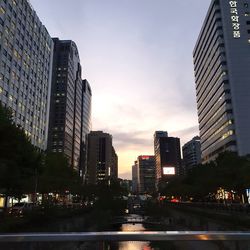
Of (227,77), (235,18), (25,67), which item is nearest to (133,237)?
(25,67)

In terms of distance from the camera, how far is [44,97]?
134 metres

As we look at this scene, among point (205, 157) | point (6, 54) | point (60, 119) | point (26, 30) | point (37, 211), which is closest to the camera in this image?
point (37, 211)

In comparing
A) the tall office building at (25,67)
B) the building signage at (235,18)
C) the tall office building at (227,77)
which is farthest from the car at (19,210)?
the building signage at (235,18)

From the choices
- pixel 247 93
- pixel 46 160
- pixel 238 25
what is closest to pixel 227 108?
pixel 247 93

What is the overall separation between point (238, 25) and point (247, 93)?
30.7m

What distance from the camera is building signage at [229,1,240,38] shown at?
129000mm

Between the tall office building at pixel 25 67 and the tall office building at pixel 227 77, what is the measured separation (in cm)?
7293

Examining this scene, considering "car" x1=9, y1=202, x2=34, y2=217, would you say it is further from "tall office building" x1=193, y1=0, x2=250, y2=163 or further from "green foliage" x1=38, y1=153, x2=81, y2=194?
"tall office building" x1=193, y1=0, x2=250, y2=163

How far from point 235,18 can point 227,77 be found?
27.0 meters

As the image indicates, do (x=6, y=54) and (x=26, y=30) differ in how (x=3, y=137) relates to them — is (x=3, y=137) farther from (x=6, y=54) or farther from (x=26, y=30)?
(x=26, y=30)

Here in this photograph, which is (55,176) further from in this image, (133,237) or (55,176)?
(133,237)

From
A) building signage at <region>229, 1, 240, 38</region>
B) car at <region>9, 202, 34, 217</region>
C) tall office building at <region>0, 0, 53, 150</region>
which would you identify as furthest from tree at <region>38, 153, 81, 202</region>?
building signage at <region>229, 1, 240, 38</region>

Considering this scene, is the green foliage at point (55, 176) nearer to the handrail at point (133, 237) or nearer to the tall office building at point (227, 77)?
the tall office building at point (227, 77)

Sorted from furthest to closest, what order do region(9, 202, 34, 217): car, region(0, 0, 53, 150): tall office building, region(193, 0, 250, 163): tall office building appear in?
region(193, 0, 250, 163): tall office building → region(0, 0, 53, 150): tall office building → region(9, 202, 34, 217): car
